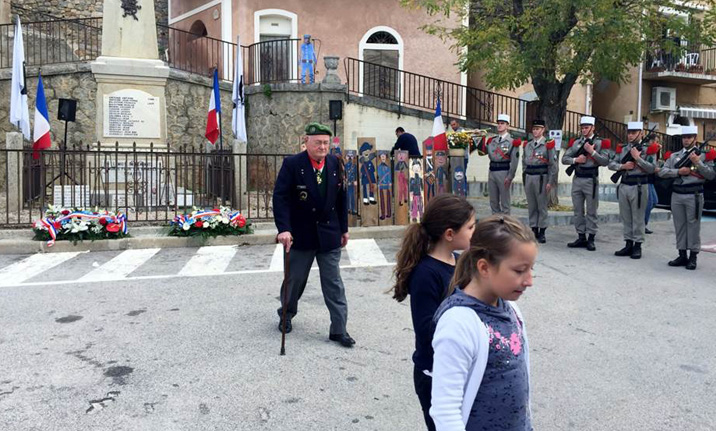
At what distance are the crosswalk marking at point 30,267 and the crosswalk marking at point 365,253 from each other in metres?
4.05

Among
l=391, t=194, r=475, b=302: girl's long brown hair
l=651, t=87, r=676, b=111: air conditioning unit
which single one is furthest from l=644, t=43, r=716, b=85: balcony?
l=391, t=194, r=475, b=302: girl's long brown hair

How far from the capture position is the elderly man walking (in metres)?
5.07

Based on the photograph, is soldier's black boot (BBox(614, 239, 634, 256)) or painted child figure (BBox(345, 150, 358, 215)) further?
painted child figure (BBox(345, 150, 358, 215))

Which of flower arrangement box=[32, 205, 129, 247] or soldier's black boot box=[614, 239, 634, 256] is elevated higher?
flower arrangement box=[32, 205, 129, 247]

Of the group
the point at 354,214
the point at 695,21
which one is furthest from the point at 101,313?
the point at 695,21

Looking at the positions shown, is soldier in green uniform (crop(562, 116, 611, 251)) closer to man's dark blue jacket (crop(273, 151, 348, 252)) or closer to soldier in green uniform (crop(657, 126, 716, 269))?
soldier in green uniform (crop(657, 126, 716, 269))

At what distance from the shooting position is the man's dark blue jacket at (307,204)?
16.7 ft

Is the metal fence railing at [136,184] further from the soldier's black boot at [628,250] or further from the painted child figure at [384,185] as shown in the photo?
the soldier's black boot at [628,250]

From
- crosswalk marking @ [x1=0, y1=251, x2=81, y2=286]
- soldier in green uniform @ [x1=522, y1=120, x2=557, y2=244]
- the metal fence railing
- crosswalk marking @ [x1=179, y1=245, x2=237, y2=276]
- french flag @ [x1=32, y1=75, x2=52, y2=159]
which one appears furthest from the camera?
french flag @ [x1=32, y1=75, x2=52, y2=159]

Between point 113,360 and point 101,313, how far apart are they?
59.4 inches

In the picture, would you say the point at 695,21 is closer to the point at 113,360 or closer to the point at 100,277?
the point at 100,277

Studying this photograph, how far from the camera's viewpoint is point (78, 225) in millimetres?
9898

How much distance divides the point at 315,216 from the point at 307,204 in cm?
12

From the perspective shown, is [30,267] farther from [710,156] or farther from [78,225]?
[710,156]
